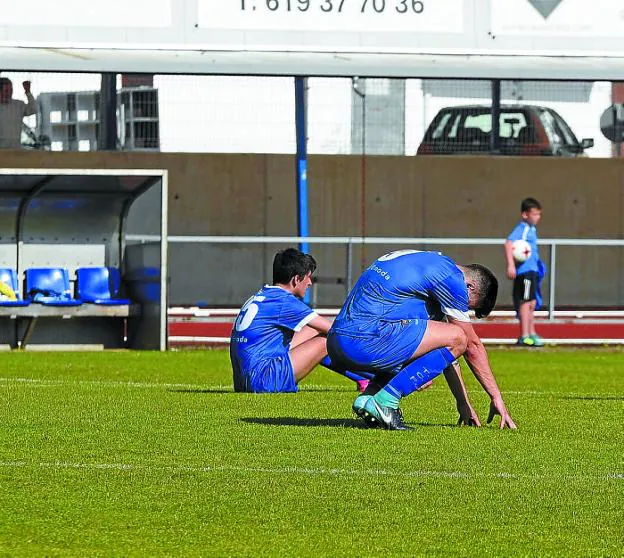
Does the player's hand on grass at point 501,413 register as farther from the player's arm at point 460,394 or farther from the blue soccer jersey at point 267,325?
the blue soccer jersey at point 267,325

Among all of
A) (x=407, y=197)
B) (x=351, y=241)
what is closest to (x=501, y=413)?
(x=351, y=241)

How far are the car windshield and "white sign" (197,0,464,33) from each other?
4.52 m

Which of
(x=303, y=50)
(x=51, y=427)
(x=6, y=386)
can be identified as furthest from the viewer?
(x=303, y=50)

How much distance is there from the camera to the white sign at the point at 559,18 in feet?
70.0

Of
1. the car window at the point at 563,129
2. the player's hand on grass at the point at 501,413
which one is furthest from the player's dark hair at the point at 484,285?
the car window at the point at 563,129

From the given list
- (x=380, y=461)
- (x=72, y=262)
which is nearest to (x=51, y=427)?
(x=380, y=461)

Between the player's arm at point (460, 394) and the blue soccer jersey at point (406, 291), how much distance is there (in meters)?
0.34

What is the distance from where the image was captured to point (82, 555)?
560 cm

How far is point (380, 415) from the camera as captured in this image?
918cm

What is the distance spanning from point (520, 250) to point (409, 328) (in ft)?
35.4

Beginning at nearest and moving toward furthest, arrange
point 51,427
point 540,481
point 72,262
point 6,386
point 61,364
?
point 540,481 < point 51,427 < point 6,386 < point 61,364 < point 72,262

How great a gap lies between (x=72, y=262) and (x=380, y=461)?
11611 mm

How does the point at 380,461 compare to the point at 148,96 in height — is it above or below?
below

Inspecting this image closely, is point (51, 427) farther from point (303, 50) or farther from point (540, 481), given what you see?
point (303, 50)
